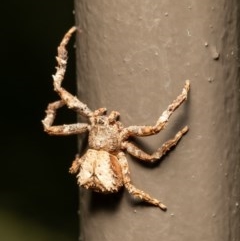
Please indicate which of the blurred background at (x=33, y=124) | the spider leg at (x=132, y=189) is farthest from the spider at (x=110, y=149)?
the blurred background at (x=33, y=124)

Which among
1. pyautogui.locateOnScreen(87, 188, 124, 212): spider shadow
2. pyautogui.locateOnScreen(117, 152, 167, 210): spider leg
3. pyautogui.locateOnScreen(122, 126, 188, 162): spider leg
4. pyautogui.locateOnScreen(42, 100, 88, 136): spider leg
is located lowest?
pyautogui.locateOnScreen(87, 188, 124, 212): spider shadow

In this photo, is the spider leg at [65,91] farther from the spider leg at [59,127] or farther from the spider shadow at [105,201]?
the spider shadow at [105,201]

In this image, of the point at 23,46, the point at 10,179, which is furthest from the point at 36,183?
the point at 23,46

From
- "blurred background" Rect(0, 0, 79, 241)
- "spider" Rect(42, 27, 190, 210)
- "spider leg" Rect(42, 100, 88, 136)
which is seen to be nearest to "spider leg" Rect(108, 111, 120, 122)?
"spider" Rect(42, 27, 190, 210)

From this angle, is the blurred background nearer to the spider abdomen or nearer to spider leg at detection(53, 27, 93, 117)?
spider leg at detection(53, 27, 93, 117)

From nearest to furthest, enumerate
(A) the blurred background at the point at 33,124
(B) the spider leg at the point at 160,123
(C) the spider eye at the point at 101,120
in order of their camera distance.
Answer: (B) the spider leg at the point at 160,123 → (C) the spider eye at the point at 101,120 → (A) the blurred background at the point at 33,124

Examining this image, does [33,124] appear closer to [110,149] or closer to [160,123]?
[110,149]
